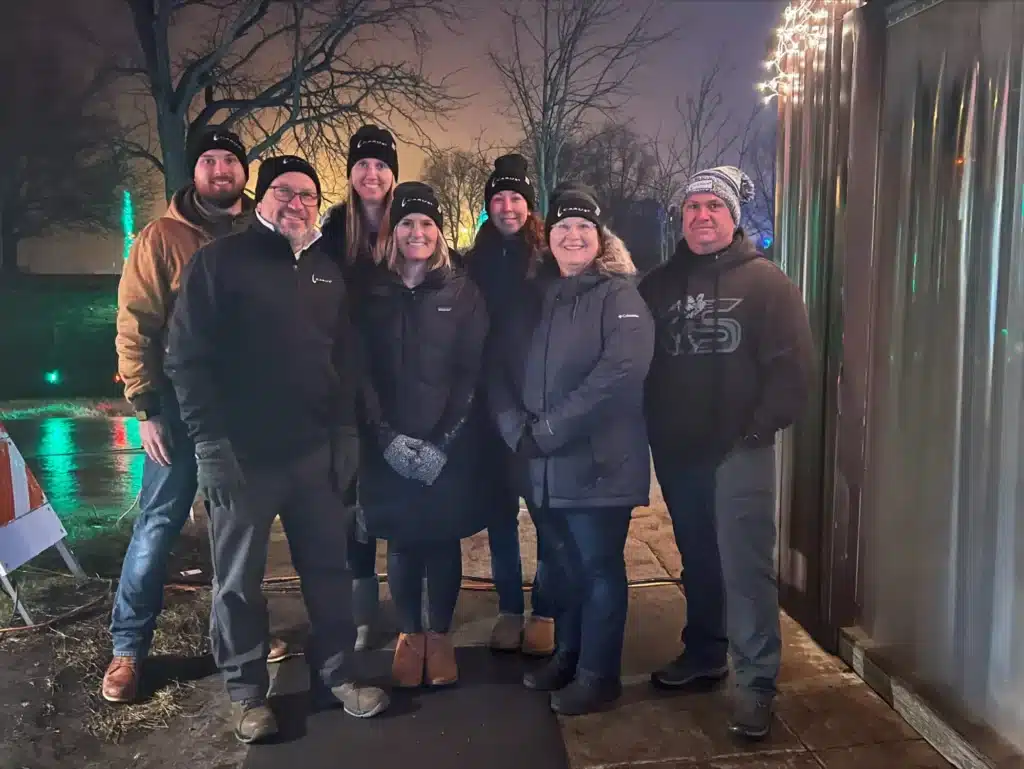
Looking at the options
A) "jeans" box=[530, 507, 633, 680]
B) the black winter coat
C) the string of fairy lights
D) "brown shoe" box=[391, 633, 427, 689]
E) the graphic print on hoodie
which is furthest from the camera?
the string of fairy lights

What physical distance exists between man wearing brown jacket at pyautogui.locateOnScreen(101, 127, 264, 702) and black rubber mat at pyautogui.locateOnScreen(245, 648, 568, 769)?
602mm

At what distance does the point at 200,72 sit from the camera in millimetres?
3549

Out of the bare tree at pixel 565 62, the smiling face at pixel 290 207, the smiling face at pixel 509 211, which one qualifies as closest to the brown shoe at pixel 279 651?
the smiling face at pixel 290 207

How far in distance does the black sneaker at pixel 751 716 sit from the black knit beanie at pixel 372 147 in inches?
87.8

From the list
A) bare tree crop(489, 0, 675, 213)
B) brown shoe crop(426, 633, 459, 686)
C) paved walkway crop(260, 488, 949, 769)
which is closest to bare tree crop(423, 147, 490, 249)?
bare tree crop(489, 0, 675, 213)

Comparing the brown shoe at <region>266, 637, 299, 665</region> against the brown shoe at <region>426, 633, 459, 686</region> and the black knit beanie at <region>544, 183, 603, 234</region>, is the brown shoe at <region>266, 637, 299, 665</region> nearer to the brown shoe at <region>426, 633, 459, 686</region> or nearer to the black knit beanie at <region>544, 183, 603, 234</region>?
the brown shoe at <region>426, 633, 459, 686</region>

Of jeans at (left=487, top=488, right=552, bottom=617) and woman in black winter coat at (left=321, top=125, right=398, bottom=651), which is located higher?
woman in black winter coat at (left=321, top=125, right=398, bottom=651)

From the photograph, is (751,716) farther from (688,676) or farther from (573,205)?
(573,205)

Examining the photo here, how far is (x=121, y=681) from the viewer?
8.96 feet

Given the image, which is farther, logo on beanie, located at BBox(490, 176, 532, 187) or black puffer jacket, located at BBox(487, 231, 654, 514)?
logo on beanie, located at BBox(490, 176, 532, 187)

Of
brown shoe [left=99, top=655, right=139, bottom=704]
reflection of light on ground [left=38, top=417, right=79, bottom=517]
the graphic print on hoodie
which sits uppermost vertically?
the graphic print on hoodie

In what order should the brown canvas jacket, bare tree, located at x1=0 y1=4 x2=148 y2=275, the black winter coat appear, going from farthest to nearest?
bare tree, located at x1=0 y1=4 x2=148 y2=275 < the brown canvas jacket < the black winter coat

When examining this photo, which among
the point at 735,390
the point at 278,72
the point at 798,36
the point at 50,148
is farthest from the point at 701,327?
the point at 50,148

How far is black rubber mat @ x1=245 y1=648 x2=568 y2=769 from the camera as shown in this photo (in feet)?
7.83
